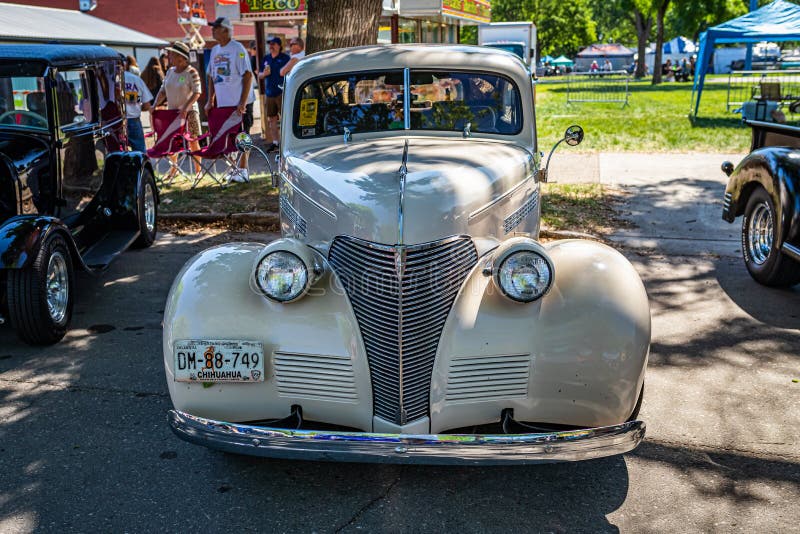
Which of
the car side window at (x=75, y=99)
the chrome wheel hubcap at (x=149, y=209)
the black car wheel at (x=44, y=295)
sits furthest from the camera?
the chrome wheel hubcap at (x=149, y=209)

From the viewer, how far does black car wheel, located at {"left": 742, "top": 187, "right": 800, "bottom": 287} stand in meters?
6.30

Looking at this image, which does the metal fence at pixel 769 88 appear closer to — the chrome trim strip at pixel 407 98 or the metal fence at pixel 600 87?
the metal fence at pixel 600 87

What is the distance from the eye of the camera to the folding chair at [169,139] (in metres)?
10.8

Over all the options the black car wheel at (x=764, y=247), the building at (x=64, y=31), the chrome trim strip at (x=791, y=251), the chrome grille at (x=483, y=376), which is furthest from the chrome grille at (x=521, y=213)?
the building at (x=64, y=31)

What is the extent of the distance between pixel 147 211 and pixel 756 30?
56.0 ft

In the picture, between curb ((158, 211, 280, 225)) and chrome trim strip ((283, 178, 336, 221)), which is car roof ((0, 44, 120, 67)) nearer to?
curb ((158, 211, 280, 225))

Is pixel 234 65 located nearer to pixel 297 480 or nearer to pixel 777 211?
pixel 777 211

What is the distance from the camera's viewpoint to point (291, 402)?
3414 millimetres

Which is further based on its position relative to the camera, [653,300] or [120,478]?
[653,300]

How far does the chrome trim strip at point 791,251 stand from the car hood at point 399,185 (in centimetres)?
258

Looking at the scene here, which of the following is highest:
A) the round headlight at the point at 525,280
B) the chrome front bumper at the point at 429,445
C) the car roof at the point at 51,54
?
the car roof at the point at 51,54

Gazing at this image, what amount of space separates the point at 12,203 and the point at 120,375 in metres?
1.70

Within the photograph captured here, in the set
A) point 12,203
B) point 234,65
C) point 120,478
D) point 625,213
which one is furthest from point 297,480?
point 234,65

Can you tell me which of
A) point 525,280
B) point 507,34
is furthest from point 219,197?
point 507,34
